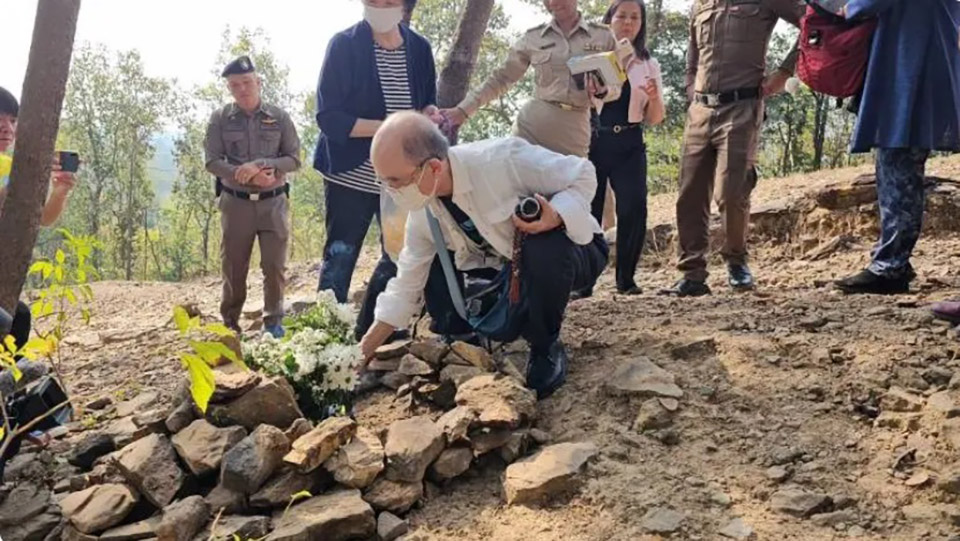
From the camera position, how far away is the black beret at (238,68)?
464 centimetres

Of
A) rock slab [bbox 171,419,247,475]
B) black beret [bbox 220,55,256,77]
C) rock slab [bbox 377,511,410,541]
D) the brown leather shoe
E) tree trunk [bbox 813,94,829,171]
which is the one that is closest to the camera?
rock slab [bbox 377,511,410,541]

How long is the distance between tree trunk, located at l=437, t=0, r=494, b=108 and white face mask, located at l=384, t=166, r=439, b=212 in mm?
2722

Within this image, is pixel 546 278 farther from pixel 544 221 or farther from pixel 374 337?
pixel 374 337

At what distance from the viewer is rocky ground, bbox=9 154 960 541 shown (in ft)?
7.00

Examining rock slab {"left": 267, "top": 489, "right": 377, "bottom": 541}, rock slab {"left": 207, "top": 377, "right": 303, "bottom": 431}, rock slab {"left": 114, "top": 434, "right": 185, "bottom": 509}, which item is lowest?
rock slab {"left": 267, "top": 489, "right": 377, "bottom": 541}

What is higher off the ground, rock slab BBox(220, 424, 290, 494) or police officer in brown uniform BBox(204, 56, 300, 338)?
police officer in brown uniform BBox(204, 56, 300, 338)

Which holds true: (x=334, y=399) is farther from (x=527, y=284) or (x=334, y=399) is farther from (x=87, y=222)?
(x=87, y=222)

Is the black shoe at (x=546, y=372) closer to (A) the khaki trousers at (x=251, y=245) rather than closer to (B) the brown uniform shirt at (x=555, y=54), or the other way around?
(B) the brown uniform shirt at (x=555, y=54)

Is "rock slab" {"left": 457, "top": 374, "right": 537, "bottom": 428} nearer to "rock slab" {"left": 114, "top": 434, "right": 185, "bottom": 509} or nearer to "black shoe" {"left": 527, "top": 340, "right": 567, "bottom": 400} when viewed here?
"black shoe" {"left": 527, "top": 340, "right": 567, "bottom": 400}

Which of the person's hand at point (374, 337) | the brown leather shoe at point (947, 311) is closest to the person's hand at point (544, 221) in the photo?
the person's hand at point (374, 337)

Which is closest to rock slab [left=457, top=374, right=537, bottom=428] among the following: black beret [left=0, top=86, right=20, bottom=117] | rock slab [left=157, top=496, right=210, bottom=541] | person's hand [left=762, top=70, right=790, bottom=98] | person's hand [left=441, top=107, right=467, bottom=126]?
rock slab [left=157, top=496, right=210, bottom=541]

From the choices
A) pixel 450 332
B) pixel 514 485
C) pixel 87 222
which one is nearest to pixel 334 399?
pixel 450 332

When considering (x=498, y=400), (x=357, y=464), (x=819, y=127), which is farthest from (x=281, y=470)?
(x=819, y=127)

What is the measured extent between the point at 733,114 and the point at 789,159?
17.6 m
